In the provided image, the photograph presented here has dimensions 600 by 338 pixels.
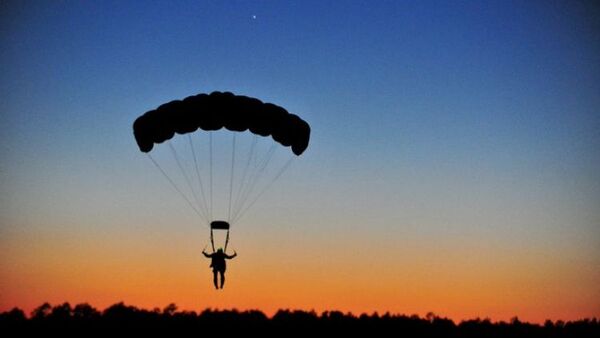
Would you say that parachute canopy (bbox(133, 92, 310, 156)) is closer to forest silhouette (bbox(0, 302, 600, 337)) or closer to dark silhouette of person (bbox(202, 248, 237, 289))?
dark silhouette of person (bbox(202, 248, 237, 289))

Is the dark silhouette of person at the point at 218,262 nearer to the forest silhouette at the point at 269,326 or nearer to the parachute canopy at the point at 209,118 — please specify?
the parachute canopy at the point at 209,118

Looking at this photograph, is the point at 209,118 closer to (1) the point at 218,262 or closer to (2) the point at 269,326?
(1) the point at 218,262

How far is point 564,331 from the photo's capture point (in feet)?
157

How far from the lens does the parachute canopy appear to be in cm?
1764

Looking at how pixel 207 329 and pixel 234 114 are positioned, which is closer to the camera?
pixel 234 114

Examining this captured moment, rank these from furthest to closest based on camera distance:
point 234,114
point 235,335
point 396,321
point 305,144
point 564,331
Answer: point 396,321 → point 564,331 → point 235,335 → point 305,144 → point 234,114

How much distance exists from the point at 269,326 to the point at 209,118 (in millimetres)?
34476

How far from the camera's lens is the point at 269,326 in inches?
1938

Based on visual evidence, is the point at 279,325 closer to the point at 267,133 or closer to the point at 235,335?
the point at 235,335

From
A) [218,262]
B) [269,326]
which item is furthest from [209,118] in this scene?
[269,326]

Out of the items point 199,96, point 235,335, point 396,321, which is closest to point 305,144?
point 199,96

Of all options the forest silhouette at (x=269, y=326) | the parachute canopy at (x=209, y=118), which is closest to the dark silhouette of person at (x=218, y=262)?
the parachute canopy at (x=209, y=118)

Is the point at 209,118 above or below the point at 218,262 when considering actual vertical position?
above

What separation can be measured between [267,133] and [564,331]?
128ft
